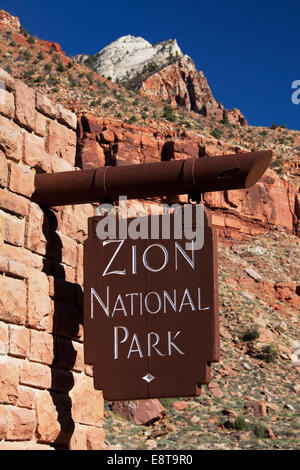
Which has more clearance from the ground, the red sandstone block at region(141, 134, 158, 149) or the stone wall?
the red sandstone block at region(141, 134, 158, 149)

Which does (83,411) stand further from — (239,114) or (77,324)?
(239,114)

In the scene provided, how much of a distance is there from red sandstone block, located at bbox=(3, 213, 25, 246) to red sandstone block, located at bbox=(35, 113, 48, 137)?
104 centimetres

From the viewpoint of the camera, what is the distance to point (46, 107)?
8.16 m

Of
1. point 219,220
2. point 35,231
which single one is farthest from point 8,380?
point 219,220

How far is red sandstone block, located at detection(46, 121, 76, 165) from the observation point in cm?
820

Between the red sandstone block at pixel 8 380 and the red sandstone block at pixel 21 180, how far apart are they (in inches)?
59.3

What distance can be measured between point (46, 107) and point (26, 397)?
9.23 ft

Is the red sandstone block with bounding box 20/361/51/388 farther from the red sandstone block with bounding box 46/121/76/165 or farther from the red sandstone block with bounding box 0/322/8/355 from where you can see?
the red sandstone block with bounding box 46/121/76/165

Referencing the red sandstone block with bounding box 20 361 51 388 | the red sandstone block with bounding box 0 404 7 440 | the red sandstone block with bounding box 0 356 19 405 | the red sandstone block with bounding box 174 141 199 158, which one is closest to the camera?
the red sandstone block with bounding box 0 404 7 440

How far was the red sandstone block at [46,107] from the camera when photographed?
805 cm

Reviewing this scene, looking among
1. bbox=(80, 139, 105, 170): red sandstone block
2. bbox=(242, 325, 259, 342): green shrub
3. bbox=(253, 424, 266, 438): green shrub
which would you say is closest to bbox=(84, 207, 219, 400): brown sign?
bbox=(253, 424, 266, 438): green shrub

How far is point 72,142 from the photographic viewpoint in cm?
857

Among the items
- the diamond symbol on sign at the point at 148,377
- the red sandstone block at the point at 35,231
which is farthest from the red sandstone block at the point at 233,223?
the diamond symbol on sign at the point at 148,377
